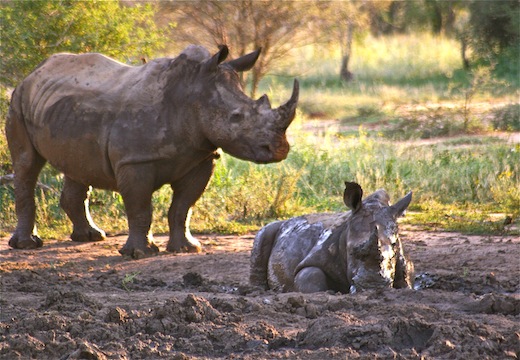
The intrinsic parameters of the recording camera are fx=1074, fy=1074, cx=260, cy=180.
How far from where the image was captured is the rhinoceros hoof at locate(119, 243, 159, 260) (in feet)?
33.2

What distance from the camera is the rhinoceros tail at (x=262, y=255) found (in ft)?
28.2

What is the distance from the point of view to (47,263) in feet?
32.3

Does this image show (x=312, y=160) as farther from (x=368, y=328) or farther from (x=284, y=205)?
(x=368, y=328)

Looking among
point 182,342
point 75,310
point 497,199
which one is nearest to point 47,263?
point 75,310

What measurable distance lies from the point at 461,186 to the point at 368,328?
28.1ft

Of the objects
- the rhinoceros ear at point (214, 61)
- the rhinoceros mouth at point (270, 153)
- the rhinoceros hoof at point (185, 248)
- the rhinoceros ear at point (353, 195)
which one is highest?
the rhinoceros ear at point (214, 61)

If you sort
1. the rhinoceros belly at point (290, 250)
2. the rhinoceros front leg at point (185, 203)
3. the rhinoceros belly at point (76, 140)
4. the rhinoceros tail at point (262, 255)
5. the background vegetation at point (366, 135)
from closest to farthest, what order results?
the rhinoceros belly at point (290, 250), the rhinoceros tail at point (262, 255), the rhinoceros belly at point (76, 140), the rhinoceros front leg at point (185, 203), the background vegetation at point (366, 135)

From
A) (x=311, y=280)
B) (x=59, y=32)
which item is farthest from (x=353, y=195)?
(x=59, y=32)

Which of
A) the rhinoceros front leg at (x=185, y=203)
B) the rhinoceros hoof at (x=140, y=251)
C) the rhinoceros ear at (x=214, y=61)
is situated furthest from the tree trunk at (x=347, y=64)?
the rhinoceros hoof at (x=140, y=251)

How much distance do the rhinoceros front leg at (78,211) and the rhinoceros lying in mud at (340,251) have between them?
10.9 feet

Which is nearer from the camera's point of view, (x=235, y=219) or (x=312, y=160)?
(x=235, y=219)

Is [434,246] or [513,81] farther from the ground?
[513,81]

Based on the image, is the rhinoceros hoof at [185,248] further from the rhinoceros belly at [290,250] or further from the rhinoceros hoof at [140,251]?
the rhinoceros belly at [290,250]

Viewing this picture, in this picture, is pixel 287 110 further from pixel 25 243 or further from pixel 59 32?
pixel 59 32
